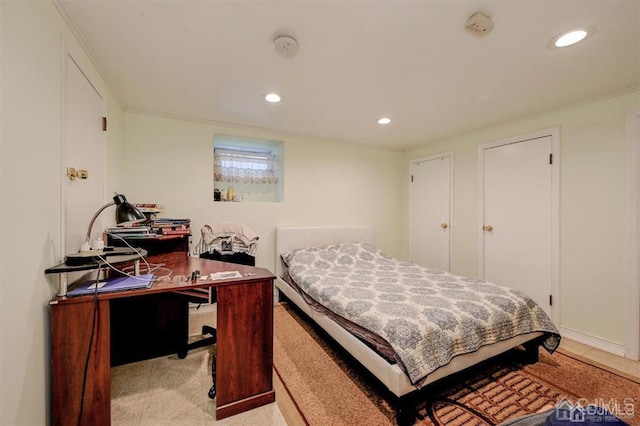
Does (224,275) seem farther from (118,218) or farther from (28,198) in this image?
(28,198)

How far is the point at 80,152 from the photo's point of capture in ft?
5.50

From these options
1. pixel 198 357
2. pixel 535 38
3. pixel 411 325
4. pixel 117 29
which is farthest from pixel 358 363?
pixel 117 29

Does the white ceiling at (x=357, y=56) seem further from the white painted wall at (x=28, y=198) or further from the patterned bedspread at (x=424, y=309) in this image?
the patterned bedspread at (x=424, y=309)

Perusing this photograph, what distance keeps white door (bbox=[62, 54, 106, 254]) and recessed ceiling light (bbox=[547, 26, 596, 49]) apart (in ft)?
9.60

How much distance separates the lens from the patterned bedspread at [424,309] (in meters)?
1.56

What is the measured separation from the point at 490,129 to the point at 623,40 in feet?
5.40

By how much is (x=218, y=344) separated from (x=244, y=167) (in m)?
2.57

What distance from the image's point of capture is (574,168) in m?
2.57

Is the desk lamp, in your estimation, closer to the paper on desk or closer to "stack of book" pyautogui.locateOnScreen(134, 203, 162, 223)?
the paper on desk

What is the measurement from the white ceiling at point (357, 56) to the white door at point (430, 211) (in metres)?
1.11

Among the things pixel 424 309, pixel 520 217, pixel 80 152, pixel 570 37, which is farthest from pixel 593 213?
pixel 80 152

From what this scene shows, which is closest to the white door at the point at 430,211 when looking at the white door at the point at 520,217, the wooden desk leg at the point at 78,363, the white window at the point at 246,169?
the white door at the point at 520,217

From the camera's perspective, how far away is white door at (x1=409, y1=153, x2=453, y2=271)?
382 cm

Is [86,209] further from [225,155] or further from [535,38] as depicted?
[535,38]
